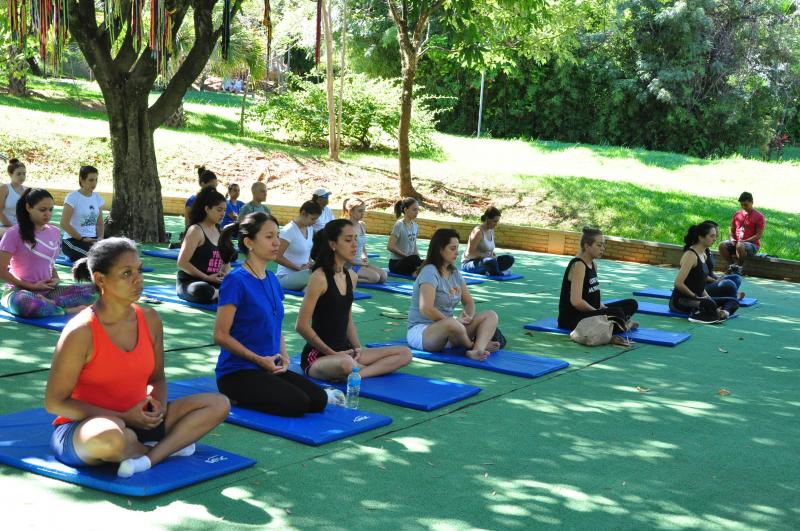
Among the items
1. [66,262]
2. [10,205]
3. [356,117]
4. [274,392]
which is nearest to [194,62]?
[10,205]

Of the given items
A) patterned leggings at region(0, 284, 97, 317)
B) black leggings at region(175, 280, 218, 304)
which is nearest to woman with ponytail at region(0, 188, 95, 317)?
patterned leggings at region(0, 284, 97, 317)

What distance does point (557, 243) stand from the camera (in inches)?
635

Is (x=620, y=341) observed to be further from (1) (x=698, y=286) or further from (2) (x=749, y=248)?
(2) (x=749, y=248)

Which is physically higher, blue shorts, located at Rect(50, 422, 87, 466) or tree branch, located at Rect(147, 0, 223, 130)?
tree branch, located at Rect(147, 0, 223, 130)

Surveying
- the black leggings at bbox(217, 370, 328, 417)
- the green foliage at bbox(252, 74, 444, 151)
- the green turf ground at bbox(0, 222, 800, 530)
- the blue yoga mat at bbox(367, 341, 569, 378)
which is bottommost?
the green turf ground at bbox(0, 222, 800, 530)

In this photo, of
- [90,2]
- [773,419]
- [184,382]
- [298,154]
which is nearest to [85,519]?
[184,382]

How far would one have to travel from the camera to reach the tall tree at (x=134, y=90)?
1277 centimetres

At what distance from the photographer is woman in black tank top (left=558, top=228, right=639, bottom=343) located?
803 cm

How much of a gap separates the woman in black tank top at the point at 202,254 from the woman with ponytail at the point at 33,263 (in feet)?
4.15

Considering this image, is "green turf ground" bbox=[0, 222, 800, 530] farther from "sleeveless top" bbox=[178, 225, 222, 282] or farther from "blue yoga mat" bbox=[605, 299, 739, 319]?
"blue yoga mat" bbox=[605, 299, 739, 319]

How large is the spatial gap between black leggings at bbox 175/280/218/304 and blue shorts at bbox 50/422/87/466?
458cm

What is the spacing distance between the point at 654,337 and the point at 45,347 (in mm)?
5390

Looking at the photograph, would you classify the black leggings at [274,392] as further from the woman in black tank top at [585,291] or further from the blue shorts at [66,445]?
the woman in black tank top at [585,291]

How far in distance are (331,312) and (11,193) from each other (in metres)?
6.34
